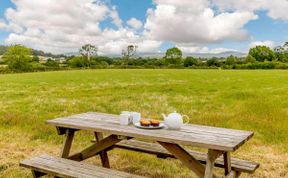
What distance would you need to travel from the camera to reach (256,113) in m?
11.6

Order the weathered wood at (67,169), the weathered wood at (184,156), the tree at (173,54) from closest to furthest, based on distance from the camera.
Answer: the weathered wood at (67,169)
the weathered wood at (184,156)
the tree at (173,54)

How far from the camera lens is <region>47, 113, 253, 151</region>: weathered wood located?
405 centimetres

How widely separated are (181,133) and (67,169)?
5.86ft

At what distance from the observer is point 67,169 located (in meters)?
4.67

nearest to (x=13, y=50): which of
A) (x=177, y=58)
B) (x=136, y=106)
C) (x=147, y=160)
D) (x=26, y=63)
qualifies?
(x=26, y=63)

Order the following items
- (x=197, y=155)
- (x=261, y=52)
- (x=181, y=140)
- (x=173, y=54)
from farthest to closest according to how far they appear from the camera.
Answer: (x=173, y=54)
(x=261, y=52)
(x=197, y=155)
(x=181, y=140)

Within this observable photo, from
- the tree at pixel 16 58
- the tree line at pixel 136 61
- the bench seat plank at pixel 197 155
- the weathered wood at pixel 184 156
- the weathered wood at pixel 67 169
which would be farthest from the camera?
the tree at pixel 16 58

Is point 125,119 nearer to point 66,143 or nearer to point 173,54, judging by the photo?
point 66,143

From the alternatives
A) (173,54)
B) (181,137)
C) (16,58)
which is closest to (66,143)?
(181,137)

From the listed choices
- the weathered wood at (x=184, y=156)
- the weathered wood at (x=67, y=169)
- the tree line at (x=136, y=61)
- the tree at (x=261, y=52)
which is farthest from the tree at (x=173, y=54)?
the weathered wood at (x=184, y=156)

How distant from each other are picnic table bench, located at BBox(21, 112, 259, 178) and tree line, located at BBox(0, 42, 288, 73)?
192 feet

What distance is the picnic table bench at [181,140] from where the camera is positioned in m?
4.15

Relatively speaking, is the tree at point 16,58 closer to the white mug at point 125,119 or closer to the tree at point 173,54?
the tree at point 173,54

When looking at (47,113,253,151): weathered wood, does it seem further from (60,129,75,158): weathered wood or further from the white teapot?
(60,129,75,158): weathered wood
